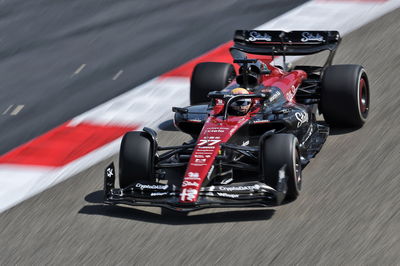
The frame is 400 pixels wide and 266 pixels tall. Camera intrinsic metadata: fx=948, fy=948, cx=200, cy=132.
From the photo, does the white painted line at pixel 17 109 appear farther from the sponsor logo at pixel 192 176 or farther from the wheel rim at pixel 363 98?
the sponsor logo at pixel 192 176

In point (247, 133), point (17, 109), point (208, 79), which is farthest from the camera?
point (17, 109)

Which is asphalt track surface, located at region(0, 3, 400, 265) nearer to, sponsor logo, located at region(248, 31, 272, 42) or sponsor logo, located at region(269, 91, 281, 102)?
sponsor logo, located at region(269, 91, 281, 102)

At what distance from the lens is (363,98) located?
36.8 feet

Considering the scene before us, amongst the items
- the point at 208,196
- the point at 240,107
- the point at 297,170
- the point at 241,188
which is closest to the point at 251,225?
the point at 241,188

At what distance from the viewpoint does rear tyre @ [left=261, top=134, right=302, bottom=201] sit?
8.97 meters

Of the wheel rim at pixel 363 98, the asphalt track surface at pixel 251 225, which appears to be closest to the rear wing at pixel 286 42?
the wheel rim at pixel 363 98

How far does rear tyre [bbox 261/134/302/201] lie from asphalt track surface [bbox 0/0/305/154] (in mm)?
4613

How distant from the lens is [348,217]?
28.5ft

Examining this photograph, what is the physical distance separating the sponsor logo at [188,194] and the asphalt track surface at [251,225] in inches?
12.7

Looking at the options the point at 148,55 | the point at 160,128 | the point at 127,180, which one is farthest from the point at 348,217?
the point at 148,55

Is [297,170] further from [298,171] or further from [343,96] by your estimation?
[343,96]

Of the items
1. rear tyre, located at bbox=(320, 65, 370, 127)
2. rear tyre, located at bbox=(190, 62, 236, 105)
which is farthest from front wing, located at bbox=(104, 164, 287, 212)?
rear tyre, located at bbox=(190, 62, 236, 105)

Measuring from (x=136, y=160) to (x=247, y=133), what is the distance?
1.23 metres

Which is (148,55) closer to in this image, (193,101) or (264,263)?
(193,101)
